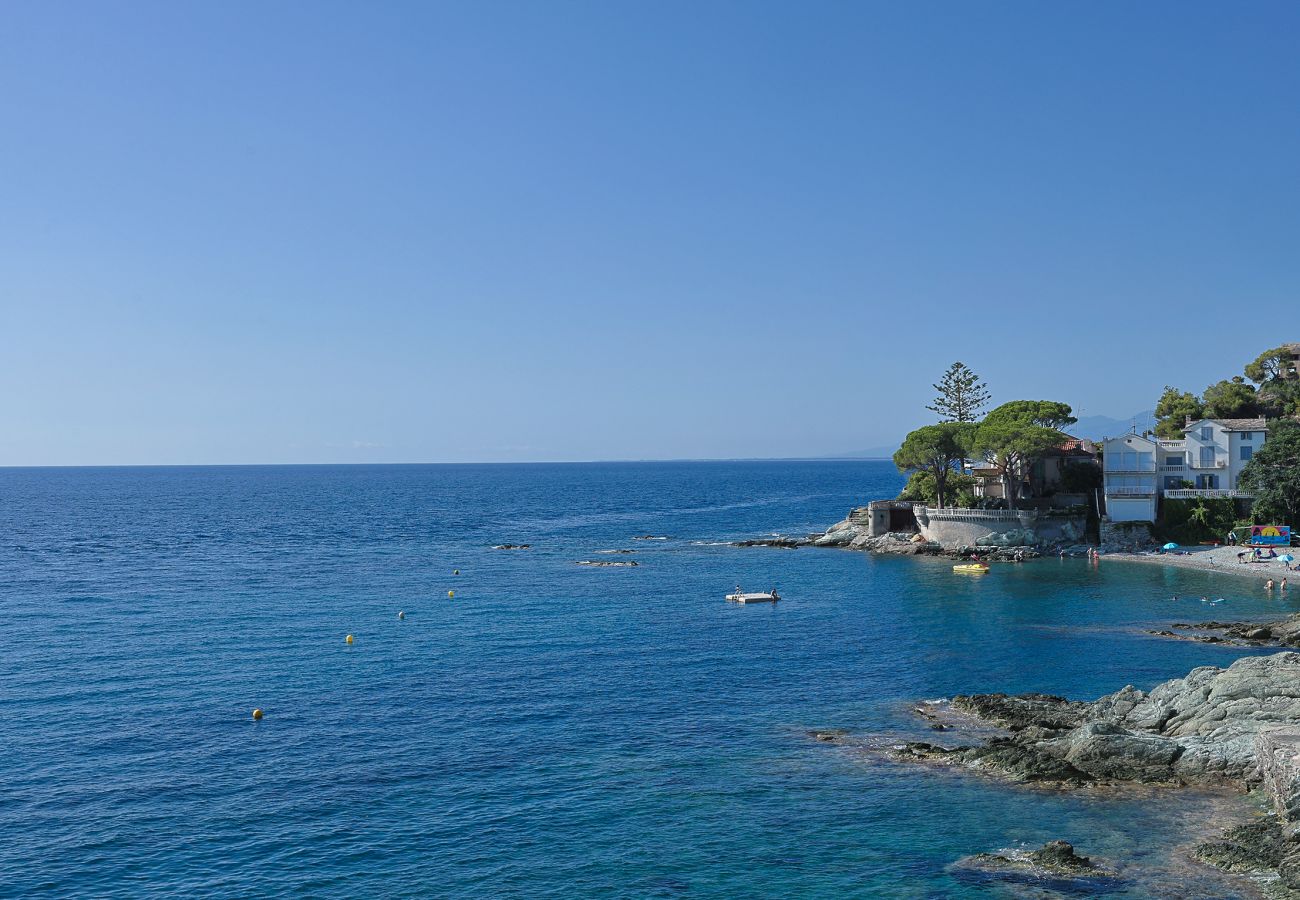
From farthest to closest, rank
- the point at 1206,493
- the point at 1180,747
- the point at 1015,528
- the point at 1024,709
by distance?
the point at 1015,528 < the point at 1206,493 < the point at 1024,709 < the point at 1180,747

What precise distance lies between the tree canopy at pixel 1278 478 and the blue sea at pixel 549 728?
48.1 ft

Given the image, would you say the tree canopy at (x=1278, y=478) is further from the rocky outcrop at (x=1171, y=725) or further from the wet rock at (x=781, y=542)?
the rocky outcrop at (x=1171, y=725)

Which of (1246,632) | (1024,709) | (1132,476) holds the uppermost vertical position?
(1132,476)

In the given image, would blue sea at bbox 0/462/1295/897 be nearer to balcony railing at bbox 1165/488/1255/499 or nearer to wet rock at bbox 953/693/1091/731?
wet rock at bbox 953/693/1091/731

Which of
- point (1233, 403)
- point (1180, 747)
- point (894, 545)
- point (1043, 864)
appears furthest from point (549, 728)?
point (1233, 403)

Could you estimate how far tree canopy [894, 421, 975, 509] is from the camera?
109 metres

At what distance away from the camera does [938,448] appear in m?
110

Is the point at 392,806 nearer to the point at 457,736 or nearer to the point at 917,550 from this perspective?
the point at 457,736

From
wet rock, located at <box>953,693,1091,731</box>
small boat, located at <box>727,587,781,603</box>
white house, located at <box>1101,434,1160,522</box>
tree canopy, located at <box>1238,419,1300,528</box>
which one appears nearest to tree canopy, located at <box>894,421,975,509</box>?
white house, located at <box>1101,434,1160,522</box>

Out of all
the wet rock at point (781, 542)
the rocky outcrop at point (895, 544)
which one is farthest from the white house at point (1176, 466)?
the wet rock at point (781, 542)

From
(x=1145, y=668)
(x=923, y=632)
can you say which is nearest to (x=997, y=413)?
(x=923, y=632)

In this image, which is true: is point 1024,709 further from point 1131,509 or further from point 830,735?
point 1131,509

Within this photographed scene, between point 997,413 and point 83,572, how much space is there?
325 ft

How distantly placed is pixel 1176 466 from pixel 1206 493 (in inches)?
165
